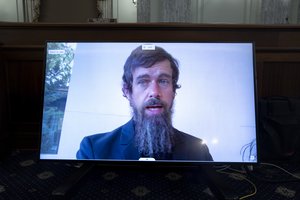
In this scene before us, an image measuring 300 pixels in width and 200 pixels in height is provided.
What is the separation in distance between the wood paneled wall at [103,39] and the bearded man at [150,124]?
574 mm

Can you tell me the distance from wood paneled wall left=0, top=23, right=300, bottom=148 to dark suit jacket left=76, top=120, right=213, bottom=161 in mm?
699

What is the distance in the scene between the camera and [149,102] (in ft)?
4.18

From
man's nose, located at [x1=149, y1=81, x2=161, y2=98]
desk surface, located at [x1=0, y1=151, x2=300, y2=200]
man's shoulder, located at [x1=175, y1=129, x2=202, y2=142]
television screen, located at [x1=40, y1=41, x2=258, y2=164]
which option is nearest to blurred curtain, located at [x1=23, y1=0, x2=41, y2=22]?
desk surface, located at [x1=0, y1=151, x2=300, y2=200]

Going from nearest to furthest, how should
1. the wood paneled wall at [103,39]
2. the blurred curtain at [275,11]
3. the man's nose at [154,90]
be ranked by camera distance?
the man's nose at [154,90], the wood paneled wall at [103,39], the blurred curtain at [275,11]

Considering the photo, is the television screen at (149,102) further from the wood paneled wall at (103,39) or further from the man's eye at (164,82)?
the wood paneled wall at (103,39)

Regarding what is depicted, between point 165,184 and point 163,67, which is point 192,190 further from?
point 163,67

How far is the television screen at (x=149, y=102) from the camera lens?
4.19 ft

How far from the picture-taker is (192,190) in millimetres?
1362

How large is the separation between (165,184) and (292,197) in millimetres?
605

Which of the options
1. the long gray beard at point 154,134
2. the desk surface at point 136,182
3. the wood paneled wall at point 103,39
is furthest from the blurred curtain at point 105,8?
the long gray beard at point 154,134

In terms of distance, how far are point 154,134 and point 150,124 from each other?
0.05 meters

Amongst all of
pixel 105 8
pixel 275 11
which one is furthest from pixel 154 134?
pixel 275 11

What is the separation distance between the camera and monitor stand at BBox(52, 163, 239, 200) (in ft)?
3.73

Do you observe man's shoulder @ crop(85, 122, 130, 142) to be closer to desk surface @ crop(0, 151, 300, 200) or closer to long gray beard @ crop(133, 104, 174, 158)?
long gray beard @ crop(133, 104, 174, 158)
